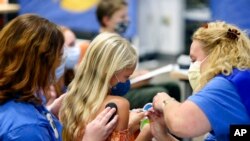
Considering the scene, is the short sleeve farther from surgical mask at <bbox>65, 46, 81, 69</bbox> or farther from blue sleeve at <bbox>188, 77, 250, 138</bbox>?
surgical mask at <bbox>65, 46, 81, 69</bbox>

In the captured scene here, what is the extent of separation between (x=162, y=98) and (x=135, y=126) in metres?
0.41

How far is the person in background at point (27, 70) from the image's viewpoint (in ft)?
6.49

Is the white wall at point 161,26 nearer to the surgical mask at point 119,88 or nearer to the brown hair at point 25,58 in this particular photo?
the surgical mask at point 119,88

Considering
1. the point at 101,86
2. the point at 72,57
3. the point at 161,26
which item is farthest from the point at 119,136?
the point at 161,26

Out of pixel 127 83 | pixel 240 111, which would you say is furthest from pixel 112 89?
pixel 240 111

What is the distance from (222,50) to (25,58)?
85cm

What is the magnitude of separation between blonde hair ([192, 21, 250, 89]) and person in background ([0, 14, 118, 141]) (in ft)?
2.22

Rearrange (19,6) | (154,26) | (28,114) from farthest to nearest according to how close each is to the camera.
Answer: (154,26) → (19,6) → (28,114)

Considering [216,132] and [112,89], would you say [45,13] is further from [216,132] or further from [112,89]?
[216,132]

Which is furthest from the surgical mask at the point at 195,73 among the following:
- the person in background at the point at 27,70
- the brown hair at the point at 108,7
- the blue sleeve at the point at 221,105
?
the brown hair at the point at 108,7

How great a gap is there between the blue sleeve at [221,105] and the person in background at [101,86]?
18.8 inches

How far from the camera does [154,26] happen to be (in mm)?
8844

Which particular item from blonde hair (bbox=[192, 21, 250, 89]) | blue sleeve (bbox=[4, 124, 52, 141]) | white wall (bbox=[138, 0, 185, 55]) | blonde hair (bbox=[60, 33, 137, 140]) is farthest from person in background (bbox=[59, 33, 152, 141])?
white wall (bbox=[138, 0, 185, 55])

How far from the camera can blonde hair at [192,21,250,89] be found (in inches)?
88.9
